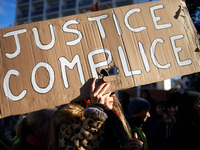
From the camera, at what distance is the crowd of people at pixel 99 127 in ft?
3.69

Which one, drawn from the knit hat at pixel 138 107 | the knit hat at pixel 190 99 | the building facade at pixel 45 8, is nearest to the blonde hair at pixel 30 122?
the knit hat at pixel 138 107

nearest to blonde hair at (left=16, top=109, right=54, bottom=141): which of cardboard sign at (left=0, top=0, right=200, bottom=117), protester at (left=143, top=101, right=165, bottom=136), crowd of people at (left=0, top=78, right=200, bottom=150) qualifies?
crowd of people at (left=0, top=78, right=200, bottom=150)

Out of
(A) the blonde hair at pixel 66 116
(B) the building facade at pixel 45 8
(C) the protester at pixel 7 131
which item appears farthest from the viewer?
(B) the building facade at pixel 45 8

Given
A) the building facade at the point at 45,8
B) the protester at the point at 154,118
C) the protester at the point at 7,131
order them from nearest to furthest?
the protester at the point at 7,131
the protester at the point at 154,118
the building facade at the point at 45,8

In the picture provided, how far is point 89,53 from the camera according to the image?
4.82ft

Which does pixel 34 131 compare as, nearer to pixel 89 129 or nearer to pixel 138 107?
pixel 89 129

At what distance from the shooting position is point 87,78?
4.63 feet

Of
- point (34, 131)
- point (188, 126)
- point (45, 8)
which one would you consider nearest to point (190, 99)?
point (188, 126)

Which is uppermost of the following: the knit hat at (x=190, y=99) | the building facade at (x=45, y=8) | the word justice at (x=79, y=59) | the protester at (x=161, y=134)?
the building facade at (x=45, y=8)

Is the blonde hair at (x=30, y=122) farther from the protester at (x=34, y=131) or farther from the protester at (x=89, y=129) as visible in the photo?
the protester at (x=89, y=129)

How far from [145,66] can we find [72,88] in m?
0.62

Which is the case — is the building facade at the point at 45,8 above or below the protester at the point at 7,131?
above

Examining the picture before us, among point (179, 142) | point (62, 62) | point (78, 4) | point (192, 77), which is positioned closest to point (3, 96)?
point (62, 62)

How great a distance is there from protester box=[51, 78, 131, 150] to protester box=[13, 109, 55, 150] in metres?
0.37
